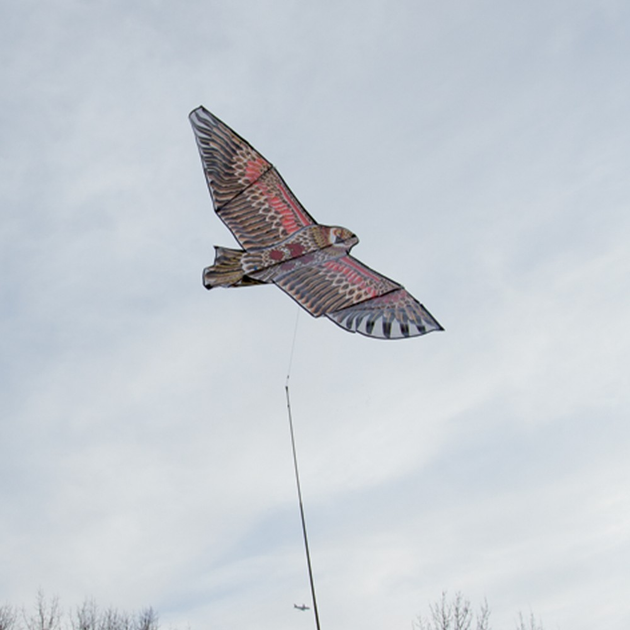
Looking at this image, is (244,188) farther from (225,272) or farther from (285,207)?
(225,272)

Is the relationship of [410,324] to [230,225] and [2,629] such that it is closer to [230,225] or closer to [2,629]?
[230,225]

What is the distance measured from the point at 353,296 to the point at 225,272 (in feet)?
8.03

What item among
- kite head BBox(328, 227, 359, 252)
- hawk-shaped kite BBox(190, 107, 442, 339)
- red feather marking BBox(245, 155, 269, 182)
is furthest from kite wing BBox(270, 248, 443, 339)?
red feather marking BBox(245, 155, 269, 182)

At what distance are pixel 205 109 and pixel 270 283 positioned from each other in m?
3.78

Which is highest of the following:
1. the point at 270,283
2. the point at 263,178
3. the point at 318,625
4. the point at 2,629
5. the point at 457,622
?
the point at 263,178

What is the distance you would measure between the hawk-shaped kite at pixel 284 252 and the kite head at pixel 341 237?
2 cm

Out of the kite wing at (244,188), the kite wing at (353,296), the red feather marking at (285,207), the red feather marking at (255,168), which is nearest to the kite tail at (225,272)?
the kite wing at (244,188)

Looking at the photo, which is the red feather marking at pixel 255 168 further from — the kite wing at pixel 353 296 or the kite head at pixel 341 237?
the kite wing at pixel 353 296

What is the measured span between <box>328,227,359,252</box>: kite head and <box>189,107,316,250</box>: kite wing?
58 cm

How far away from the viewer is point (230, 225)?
16562 mm

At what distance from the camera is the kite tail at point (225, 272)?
15766 millimetres

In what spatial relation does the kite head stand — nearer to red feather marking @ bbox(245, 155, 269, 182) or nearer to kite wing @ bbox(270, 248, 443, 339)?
kite wing @ bbox(270, 248, 443, 339)

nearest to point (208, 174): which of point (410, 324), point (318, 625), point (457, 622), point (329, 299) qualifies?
point (329, 299)

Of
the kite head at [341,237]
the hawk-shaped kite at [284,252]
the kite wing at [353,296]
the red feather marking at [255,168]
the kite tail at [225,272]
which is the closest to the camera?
the kite wing at [353,296]
